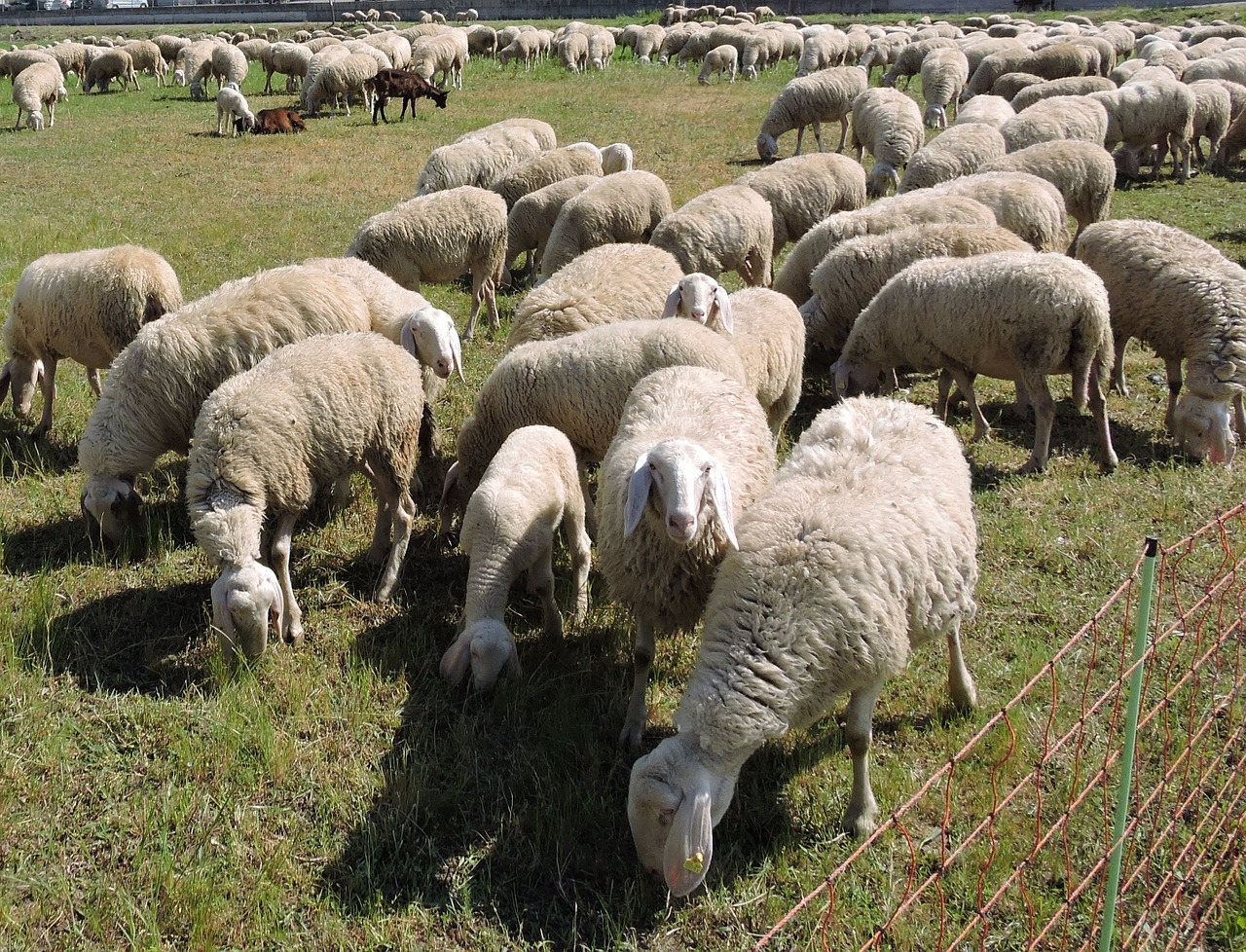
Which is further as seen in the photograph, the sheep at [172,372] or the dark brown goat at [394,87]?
the dark brown goat at [394,87]

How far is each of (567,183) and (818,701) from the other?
861 centimetres

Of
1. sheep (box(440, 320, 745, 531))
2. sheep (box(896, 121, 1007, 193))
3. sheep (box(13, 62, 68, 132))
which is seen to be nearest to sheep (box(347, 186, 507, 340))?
sheep (box(440, 320, 745, 531))

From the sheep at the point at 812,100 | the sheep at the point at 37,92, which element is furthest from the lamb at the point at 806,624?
the sheep at the point at 37,92

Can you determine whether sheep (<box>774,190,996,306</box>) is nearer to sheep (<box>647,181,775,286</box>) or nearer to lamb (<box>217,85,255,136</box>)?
sheep (<box>647,181,775,286</box>)

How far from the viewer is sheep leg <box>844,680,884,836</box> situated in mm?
3596

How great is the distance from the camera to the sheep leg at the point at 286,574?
15.7ft

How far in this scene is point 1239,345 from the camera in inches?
262

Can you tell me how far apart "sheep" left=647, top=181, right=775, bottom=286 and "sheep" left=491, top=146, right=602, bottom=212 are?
Result: 295cm

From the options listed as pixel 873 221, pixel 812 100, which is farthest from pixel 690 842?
pixel 812 100

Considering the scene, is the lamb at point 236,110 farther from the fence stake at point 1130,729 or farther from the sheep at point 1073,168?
the fence stake at point 1130,729

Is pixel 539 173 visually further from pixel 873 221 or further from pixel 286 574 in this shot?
pixel 286 574

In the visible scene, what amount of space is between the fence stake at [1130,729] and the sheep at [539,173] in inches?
390

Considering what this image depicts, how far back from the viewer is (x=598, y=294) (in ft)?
22.7

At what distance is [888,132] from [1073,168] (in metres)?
4.10
